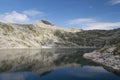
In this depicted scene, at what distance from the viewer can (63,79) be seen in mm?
55125

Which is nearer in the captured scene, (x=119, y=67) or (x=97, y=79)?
(x=97, y=79)

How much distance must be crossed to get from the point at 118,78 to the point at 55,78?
17753 mm

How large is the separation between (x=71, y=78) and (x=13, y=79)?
53.9 feet

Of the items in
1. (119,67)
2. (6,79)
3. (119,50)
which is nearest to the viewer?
(6,79)

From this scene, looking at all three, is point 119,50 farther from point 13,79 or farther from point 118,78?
point 13,79

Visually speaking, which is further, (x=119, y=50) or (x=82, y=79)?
(x=119, y=50)

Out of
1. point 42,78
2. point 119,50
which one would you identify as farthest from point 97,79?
point 119,50

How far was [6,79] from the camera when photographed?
53906 mm

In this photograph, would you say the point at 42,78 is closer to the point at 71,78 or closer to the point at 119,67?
the point at 71,78

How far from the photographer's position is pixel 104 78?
56.3 m

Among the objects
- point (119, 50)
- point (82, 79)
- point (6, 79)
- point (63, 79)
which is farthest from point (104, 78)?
point (119, 50)

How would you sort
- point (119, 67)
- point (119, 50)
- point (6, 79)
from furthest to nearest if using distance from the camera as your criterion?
1. point (119, 50)
2. point (119, 67)
3. point (6, 79)

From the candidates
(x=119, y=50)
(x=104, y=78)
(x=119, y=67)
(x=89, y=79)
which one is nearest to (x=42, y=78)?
(x=89, y=79)

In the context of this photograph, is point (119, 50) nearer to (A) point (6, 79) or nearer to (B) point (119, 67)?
(B) point (119, 67)
